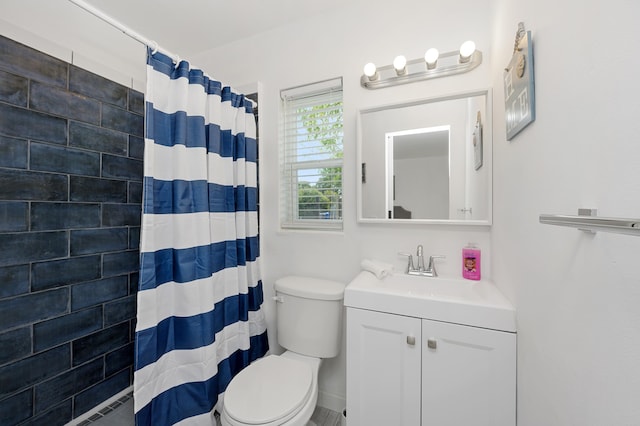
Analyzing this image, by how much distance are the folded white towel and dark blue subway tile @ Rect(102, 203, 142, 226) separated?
1610 millimetres

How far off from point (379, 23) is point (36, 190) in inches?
82.9

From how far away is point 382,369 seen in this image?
1.18 metres

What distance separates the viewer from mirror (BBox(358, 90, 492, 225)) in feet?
4.45

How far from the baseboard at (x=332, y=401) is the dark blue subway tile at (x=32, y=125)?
2.17 m

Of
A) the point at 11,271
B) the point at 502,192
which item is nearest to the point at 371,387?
the point at 502,192

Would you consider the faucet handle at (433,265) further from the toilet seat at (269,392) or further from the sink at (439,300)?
the toilet seat at (269,392)

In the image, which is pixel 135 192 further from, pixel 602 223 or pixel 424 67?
pixel 602 223

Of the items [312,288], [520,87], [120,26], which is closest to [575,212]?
[520,87]

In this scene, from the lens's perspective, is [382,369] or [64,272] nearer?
[382,369]

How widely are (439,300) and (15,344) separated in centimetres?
204

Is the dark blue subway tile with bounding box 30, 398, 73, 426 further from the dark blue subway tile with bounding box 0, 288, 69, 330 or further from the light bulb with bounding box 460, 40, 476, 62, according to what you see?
the light bulb with bounding box 460, 40, 476, 62

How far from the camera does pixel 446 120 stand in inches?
55.9

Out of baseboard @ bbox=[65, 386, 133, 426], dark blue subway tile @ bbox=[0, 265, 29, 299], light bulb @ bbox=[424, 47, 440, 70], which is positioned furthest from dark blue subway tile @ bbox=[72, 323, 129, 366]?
light bulb @ bbox=[424, 47, 440, 70]

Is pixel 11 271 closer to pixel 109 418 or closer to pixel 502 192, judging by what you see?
pixel 109 418
